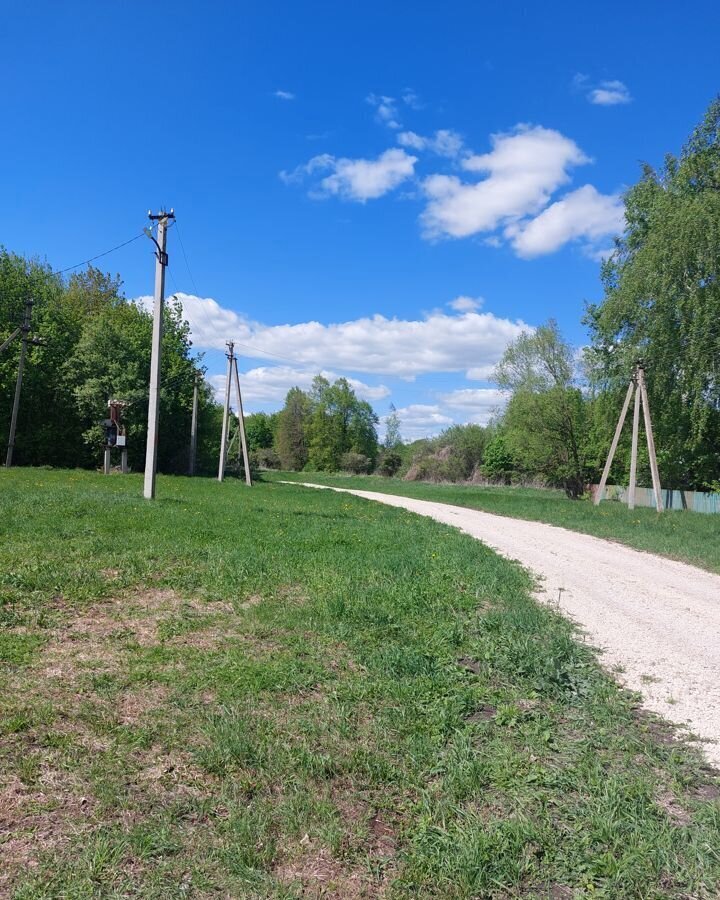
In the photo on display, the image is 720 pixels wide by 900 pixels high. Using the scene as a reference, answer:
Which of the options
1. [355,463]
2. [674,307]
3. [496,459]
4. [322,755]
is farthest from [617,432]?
[355,463]

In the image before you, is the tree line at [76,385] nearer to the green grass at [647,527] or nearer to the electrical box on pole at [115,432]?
the electrical box on pole at [115,432]

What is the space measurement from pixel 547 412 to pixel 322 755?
42.3 metres

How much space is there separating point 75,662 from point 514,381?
44275 millimetres

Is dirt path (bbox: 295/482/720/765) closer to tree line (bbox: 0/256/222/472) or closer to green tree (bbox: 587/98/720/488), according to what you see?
green tree (bbox: 587/98/720/488)

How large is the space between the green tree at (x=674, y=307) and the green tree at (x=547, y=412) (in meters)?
9.16

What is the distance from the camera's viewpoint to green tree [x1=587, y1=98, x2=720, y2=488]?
27.7m

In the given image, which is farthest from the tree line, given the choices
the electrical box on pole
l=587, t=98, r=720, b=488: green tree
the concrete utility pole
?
l=587, t=98, r=720, b=488: green tree

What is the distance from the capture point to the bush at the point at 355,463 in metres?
80.4

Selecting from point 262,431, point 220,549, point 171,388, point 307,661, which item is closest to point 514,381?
point 171,388

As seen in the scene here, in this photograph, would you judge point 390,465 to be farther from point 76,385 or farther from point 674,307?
point 674,307

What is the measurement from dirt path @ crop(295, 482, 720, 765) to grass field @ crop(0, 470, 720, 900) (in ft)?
1.27

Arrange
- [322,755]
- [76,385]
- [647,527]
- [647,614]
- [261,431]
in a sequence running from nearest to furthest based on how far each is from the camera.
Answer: [322,755] < [647,614] < [647,527] < [76,385] < [261,431]

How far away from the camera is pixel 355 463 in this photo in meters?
80.4

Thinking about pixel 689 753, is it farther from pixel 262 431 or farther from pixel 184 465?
pixel 262 431
